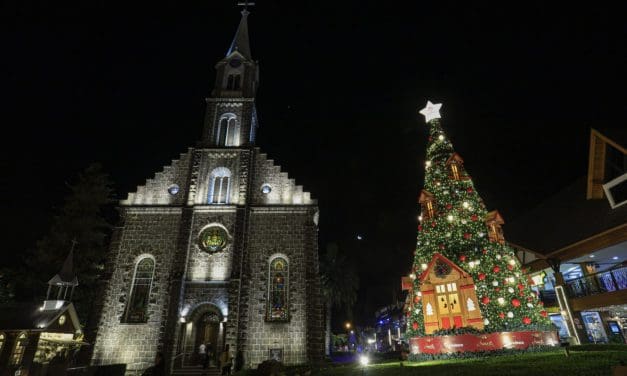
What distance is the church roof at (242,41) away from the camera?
95.0 ft

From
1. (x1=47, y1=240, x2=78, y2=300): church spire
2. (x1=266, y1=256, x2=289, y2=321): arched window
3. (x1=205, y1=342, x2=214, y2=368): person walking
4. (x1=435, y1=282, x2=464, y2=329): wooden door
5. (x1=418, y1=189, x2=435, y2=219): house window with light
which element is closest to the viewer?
(x1=435, y1=282, x2=464, y2=329): wooden door

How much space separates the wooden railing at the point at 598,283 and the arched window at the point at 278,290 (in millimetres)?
15175

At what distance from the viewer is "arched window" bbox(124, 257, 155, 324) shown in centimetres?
1972

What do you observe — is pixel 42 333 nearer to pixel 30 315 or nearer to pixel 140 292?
pixel 30 315

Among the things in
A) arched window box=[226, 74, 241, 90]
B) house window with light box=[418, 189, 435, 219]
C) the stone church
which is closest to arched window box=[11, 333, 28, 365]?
the stone church

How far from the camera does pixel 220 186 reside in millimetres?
23469

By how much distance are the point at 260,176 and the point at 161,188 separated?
6638 mm

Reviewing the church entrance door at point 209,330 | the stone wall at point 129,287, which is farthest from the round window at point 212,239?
the church entrance door at point 209,330

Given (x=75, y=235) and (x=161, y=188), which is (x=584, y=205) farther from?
(x=75, y=235)

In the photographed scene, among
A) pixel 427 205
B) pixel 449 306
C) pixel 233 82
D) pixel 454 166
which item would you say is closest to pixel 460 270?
pixel 449 306

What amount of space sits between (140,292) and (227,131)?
12.3 meters

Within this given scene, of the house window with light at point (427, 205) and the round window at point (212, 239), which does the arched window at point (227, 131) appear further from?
the house window with light at point (427, 205)

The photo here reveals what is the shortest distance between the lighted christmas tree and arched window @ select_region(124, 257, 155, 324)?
587 inches

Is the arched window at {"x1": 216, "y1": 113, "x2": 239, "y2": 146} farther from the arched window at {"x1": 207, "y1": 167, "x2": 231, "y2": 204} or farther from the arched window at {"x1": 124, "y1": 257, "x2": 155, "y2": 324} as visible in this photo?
the arched window at {"x1": 124, "y1": 257, "x2": 155, "y2": 324}
